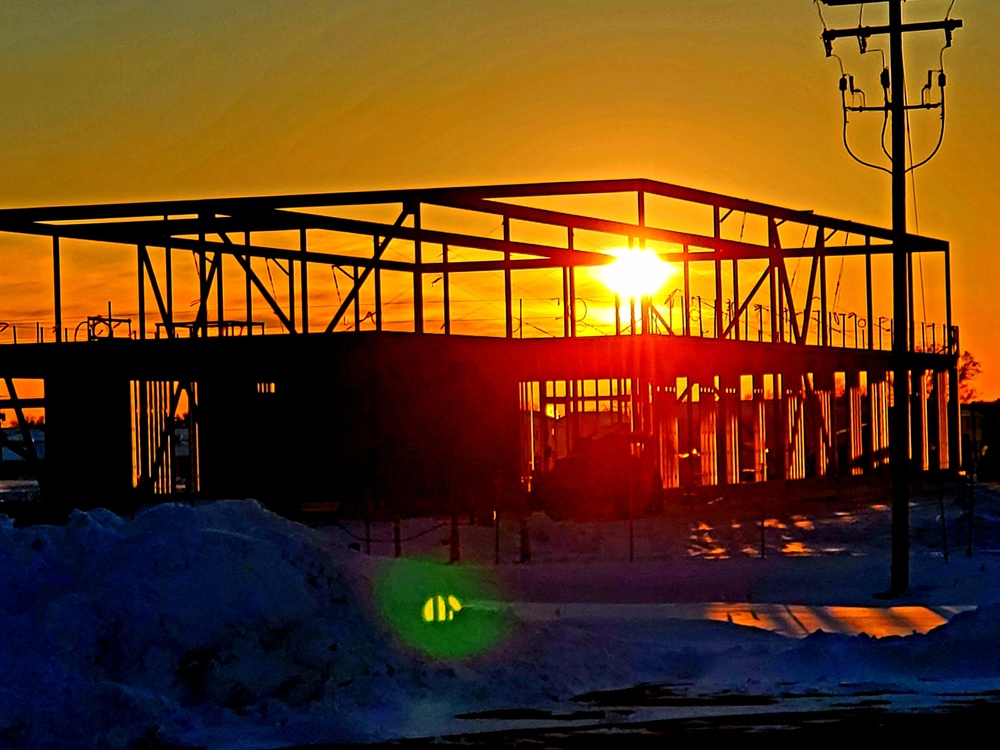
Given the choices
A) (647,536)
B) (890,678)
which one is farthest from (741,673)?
(647,536)

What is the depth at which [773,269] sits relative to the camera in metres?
53.8

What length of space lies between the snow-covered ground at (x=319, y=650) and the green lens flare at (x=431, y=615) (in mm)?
31

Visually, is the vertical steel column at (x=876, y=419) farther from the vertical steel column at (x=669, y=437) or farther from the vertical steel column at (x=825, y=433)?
the vertical steel column at (x=669, y=437)

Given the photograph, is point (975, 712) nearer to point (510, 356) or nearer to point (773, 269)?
point (510, 356)

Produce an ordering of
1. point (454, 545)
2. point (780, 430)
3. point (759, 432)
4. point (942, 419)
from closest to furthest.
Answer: point (454, 545) < point (759, 432) < point (780, 430) < point (942, 419)

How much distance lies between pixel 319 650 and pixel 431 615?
2.31 meters

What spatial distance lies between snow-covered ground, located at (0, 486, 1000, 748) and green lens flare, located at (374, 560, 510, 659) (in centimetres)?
3

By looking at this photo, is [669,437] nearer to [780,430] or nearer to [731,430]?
[731,430]

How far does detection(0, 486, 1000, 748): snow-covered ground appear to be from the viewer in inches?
601

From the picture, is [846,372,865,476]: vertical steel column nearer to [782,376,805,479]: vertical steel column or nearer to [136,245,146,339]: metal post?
[782,376,805,479]: vertical steel column

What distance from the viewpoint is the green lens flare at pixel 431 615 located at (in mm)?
18047

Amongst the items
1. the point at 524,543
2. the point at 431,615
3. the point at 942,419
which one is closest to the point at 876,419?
the point at 942,419

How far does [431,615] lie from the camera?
18.7 metres

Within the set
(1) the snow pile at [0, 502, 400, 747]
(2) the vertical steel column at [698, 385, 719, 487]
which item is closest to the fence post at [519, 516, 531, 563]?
(1) the snow pile at [0, 502, 400, 747]
